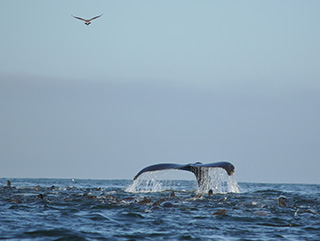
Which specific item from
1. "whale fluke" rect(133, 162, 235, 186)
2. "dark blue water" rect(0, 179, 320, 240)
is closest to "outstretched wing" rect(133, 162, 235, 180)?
"whale fluke" rect(133, 162, 235, 186)

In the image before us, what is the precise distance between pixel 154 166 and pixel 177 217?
577 centimetres

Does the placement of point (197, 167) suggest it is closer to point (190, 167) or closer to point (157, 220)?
point (190, 167)

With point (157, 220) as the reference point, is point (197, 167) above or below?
above

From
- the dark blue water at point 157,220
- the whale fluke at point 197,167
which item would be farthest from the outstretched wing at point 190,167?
the dark blue water at point 157,220

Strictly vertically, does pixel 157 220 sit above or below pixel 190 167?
below

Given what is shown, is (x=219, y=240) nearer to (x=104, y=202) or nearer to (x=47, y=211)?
(x=47, y=211)

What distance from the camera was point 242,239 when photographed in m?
12.3

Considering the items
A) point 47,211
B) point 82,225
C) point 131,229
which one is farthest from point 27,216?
point 131,229

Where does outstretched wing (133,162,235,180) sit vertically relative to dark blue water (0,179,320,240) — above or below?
above

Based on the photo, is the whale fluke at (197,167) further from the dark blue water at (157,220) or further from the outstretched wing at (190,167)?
the dark blue water at (157,220)

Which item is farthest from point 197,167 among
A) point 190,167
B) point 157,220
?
point 157,220

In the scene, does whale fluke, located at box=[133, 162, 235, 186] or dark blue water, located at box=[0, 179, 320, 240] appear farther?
whale fluke, located at box=[133, 162, 235, 186]

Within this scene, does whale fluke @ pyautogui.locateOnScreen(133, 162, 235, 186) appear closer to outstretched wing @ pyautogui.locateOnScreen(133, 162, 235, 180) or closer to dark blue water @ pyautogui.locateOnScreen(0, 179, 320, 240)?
outstretched wing @ pyautogui.locateOnScreen(133, 162, 235, 180)

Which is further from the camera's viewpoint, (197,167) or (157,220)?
(197,167)
